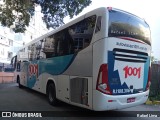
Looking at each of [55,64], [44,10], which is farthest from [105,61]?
[44,10]

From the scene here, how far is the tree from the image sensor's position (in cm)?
1477

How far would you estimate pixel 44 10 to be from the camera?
1575 cm

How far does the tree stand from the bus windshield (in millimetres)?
6885

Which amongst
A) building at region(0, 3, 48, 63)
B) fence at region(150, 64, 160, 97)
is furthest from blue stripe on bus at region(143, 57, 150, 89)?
building at region(0, 3, 48, 63)

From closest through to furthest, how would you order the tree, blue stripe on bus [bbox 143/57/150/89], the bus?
1. the bus
2. blue stripe on bus [bbox 143/57/150/89]
3. the tree

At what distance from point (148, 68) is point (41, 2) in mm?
9043

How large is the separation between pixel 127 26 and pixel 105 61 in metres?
1.53

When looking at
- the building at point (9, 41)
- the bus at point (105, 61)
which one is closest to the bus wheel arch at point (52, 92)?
the bus at point (105, 61)

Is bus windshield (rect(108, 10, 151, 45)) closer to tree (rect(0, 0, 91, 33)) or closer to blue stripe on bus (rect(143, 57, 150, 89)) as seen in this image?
blue stripe on bus (rect(143, 57, 150, 89))

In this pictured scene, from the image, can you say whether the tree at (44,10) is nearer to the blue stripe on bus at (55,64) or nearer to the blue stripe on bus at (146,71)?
the blue stripe on bus at (55,64)

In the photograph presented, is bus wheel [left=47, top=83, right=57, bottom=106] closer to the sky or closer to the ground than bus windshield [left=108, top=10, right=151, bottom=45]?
closer to the ground

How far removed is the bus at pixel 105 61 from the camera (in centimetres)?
708

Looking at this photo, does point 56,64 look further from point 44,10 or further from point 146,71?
point 44,10

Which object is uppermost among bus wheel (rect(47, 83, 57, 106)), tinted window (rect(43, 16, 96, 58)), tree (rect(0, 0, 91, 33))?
tree (rect(0, 0, 91, 33))
